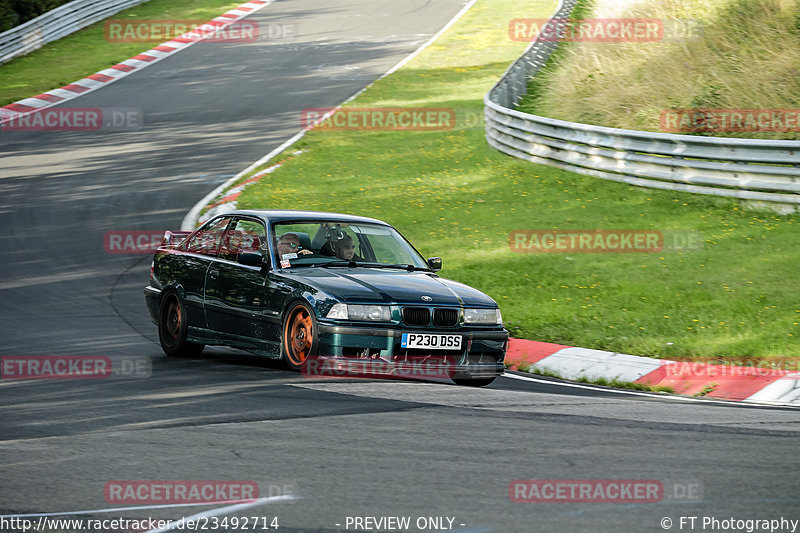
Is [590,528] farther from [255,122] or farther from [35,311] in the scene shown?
[255,122]

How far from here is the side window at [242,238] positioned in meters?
9.74

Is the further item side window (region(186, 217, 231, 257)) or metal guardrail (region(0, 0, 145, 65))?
metal guardrail (region(0, 0, 145, 65))

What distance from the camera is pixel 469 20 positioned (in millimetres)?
41625

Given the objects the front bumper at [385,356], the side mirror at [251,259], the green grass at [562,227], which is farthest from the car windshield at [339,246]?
the green grass at [562,227]

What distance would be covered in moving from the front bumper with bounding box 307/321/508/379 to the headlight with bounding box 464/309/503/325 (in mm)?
114

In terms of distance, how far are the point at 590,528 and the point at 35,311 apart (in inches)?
358

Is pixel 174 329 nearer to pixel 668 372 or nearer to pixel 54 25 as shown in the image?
pixel 668 372

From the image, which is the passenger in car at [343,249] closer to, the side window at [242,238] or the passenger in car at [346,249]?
the passenger in car at [346,249]

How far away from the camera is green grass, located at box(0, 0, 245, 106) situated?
30984 mm

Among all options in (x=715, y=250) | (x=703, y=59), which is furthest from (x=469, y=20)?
(x=715, y=250)

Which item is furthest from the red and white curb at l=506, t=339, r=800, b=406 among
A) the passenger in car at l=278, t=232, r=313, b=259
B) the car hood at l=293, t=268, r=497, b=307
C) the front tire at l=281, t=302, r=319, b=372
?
the front tire at l=281, t=302, r=319, b=372

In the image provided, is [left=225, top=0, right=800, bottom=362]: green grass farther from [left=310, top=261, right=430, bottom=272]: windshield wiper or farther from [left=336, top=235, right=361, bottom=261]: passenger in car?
[left=336, top=235, right=361, bottom=261]: passenger in car

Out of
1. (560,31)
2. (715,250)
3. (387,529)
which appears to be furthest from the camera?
(560,31)

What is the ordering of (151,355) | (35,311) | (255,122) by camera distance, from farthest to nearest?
(255,122), (35,311), (151,355)
